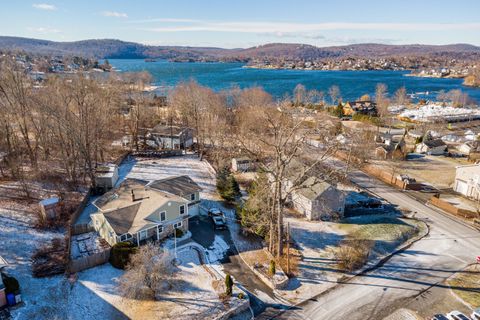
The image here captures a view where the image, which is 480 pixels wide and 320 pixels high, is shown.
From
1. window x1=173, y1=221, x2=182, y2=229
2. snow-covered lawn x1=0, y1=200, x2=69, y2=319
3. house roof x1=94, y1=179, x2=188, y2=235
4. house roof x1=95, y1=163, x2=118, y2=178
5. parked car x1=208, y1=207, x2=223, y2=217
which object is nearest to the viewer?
snow-covered lawn x1=0, y1=200, x2=69, y2=319

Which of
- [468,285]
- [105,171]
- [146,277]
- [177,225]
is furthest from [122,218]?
[468,285]

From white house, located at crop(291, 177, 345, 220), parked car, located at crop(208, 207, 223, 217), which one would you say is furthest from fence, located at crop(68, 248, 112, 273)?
white house, located at crop(291, 177, 345, 220)

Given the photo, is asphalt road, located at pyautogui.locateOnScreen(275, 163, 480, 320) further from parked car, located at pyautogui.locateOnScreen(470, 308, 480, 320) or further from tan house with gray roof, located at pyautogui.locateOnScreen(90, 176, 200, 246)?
tan house with gray roof, located at pyautogui.locateOnScreen(90, 176, 200, 246)

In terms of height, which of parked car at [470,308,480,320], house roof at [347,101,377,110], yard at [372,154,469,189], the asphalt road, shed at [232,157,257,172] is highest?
house roof at [347,101,377,110]

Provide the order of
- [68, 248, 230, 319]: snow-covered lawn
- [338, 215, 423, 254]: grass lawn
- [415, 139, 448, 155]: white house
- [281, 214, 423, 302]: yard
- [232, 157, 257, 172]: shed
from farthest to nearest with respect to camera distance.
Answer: [415, 139, 448, 155]: white house, [232, 157, 257, 172]: shed, [338, 215, 423, 254]: grass lawn, [281, 214, 423, 302]: yard, [68, 248, 230, 319]: snow-covered lawn

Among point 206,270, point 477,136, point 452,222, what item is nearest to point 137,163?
point 206,270

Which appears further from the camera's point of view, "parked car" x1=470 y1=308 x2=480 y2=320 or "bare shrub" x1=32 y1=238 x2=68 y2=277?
"bare shrub" x1=32 y1=238 x2=68 y2=277

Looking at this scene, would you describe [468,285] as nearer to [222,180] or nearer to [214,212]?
[214,212]
